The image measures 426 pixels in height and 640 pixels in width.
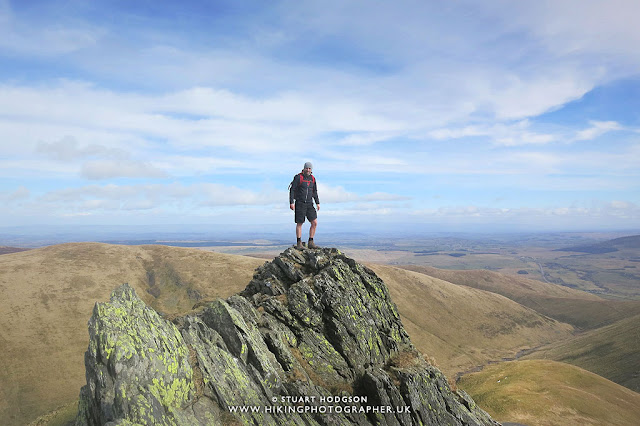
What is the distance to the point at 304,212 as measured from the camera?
2953cm

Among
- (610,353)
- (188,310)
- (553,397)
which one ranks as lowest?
(610,353)

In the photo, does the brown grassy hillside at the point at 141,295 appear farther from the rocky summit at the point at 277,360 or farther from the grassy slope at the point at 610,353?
the rocky summit at the point at 277,360

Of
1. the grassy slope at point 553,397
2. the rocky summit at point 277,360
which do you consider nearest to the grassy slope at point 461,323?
the grassy slope at point 553,397

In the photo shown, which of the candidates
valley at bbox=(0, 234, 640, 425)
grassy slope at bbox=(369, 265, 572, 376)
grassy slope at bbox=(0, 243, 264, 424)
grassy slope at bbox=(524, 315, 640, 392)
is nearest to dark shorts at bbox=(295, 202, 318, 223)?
valley at bbox=(0, 234, 640, 425)

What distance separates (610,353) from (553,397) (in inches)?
3345

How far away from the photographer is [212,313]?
21.4m

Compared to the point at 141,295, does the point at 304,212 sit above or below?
above

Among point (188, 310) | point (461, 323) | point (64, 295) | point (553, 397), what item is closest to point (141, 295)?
point (64, 295)

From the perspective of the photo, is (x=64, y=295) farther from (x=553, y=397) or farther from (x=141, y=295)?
(x=553, y=397)

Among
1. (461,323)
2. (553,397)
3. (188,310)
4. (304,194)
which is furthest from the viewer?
(461,323)

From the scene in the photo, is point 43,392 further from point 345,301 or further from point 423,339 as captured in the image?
point 423,339

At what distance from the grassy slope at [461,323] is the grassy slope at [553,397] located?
121ft

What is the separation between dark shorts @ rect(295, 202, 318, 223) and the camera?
2936cm

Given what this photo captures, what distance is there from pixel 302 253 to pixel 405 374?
43.4 ft
